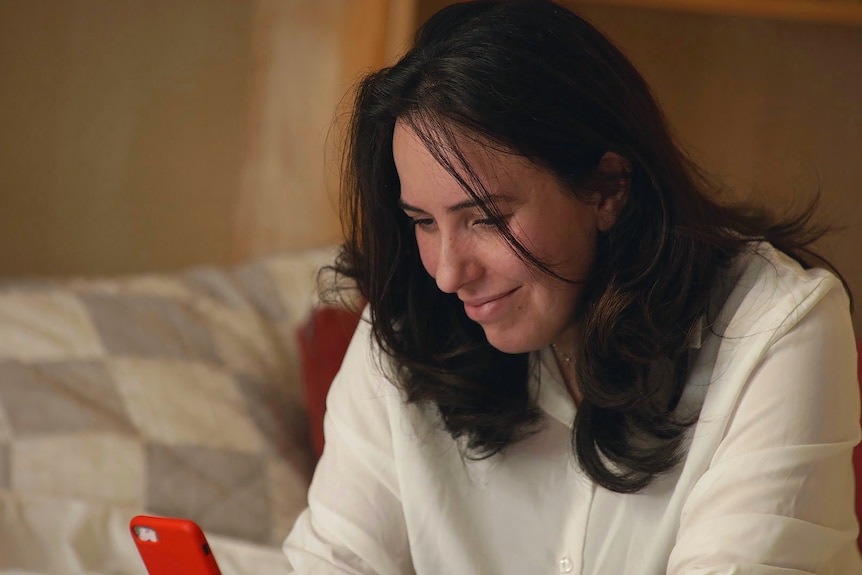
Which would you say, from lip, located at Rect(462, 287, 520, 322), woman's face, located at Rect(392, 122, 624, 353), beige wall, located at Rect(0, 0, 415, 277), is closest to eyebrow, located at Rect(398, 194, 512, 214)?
woman's face, located at Rect(392, 122, 624, 353)

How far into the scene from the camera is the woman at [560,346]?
931 millimetres

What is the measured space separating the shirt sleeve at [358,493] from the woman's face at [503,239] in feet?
0.72

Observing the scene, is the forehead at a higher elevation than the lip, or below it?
higher

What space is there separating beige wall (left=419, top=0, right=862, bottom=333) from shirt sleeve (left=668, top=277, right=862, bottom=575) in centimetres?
65

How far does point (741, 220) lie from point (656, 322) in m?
0.24

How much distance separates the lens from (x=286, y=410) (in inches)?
64.3

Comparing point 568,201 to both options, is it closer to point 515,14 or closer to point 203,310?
point 515,14

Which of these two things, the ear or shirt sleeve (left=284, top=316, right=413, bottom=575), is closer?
the ear

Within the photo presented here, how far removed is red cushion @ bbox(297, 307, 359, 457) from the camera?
5.11 ft

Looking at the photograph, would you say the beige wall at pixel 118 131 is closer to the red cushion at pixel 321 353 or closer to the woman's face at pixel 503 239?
the red cushion at pixel 321 353

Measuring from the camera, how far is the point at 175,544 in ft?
2.94

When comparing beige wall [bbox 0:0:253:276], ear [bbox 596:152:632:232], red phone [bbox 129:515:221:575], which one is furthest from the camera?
beige wall [bbox 0:0:253:276]

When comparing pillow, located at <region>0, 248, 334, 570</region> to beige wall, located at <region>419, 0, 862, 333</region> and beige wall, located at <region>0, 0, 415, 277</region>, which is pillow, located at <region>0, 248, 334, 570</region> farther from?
beige wall, located at <region>419, 0, 862, 333</region>

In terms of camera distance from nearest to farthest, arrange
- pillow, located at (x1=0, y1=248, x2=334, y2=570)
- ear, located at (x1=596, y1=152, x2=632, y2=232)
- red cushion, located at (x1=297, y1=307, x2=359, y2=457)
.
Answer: ear, located at (x1=596, y1=152, x2=632, y2=232) < pillow, located at (x1=0, y1=248, x2=334, y2=570) < red cushion, located at (x1=297, y1=307, x2=359, y2=457)
